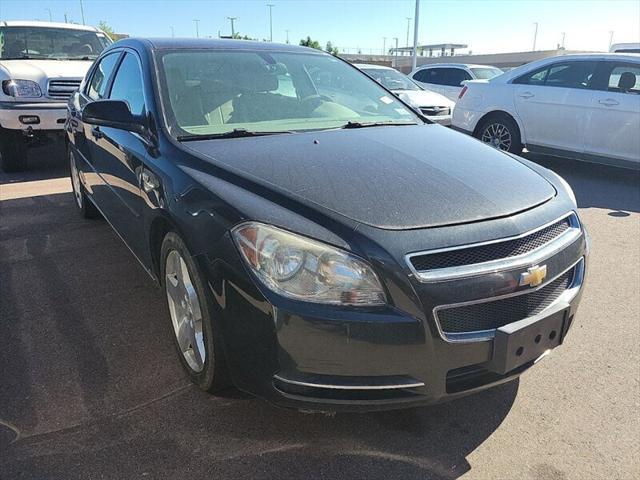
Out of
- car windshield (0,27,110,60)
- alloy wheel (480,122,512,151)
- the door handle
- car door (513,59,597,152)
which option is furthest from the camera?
alloy wheel (480,122,512,151)

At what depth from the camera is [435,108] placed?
10211 mm

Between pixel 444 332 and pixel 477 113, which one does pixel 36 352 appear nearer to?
pixel 444 332

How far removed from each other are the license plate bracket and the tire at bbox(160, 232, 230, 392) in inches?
42.7

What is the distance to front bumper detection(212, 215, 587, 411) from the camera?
1.88 metres

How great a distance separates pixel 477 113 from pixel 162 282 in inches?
263

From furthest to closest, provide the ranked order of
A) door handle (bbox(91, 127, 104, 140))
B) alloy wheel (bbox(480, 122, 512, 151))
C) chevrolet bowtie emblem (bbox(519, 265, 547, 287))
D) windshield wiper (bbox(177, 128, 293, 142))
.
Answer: alloy wheel (bbox(480, 122, 512, 151)), door handle (bbox(91, 127, 104, 140)), windshield wiper (bbox(177, 128, 293, 142)), chevrolet bowtie emblem (bbox(519, 265, 547, 287))

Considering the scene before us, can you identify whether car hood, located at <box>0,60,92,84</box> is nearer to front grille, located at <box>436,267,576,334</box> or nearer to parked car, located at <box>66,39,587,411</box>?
parked car, located at <box>66,39,587,411</box>

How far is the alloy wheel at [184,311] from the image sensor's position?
2396 millimetres

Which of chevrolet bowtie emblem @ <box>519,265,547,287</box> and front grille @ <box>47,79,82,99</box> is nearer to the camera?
chevrolet bowtie emblem @ <box>519,265,547,287</box>

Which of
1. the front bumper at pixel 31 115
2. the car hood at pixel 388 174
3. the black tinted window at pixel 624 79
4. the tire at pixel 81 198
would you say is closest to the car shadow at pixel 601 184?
the black tinted window at pixel 624 79

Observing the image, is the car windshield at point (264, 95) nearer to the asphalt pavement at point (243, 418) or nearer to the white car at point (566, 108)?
the asphalt pavement at point (243, 418)

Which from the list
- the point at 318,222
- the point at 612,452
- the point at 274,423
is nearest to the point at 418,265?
the point at 318,222

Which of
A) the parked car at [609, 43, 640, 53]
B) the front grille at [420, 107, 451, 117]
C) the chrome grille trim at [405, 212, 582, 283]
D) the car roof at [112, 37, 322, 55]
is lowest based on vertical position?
the front grille at [420, 107, 451, 117]

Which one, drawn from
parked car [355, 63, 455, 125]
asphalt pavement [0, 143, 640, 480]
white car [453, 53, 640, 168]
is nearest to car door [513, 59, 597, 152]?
white car [453, 53, 640, 168]
